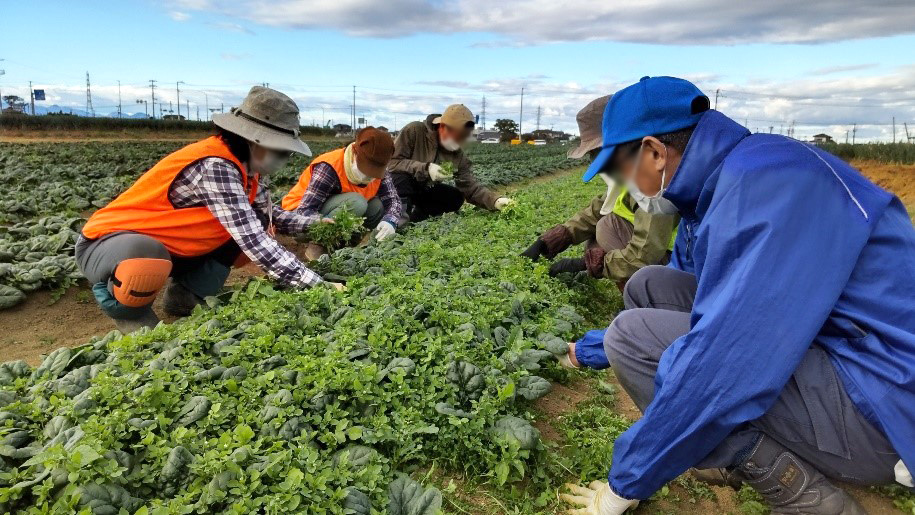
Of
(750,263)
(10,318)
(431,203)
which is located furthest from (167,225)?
(431,203)

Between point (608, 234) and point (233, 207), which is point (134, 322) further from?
point (608, 234)

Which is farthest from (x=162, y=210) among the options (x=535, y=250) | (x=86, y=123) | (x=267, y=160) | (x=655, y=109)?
(x=86, y=123)

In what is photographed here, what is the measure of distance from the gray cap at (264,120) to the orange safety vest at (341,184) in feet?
6.43

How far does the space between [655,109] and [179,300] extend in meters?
4.04

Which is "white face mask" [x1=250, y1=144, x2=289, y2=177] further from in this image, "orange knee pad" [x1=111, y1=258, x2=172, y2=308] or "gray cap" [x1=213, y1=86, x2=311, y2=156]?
"orange knee pad" [x1=111, y1=258, x2=172, y2=308]

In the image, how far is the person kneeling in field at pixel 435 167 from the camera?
293 inches

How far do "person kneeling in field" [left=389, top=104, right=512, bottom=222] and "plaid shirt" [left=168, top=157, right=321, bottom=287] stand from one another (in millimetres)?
3298

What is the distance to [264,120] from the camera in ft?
13.9

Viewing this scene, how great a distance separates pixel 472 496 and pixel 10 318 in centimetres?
425

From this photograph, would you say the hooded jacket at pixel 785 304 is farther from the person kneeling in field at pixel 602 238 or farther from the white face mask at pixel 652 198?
the person kneeling in field at pixel 602 238

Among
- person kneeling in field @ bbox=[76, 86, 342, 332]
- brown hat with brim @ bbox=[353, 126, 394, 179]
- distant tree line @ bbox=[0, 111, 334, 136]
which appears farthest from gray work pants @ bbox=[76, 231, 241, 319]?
distant tree line @ bbox=[0, 111, 334, 136]

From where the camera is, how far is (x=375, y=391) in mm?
2842

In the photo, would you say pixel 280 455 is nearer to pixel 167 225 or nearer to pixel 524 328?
pixel 524 328

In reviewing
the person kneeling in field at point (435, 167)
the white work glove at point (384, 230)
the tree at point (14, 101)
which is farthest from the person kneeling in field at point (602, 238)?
the tree at point (14, 101)
